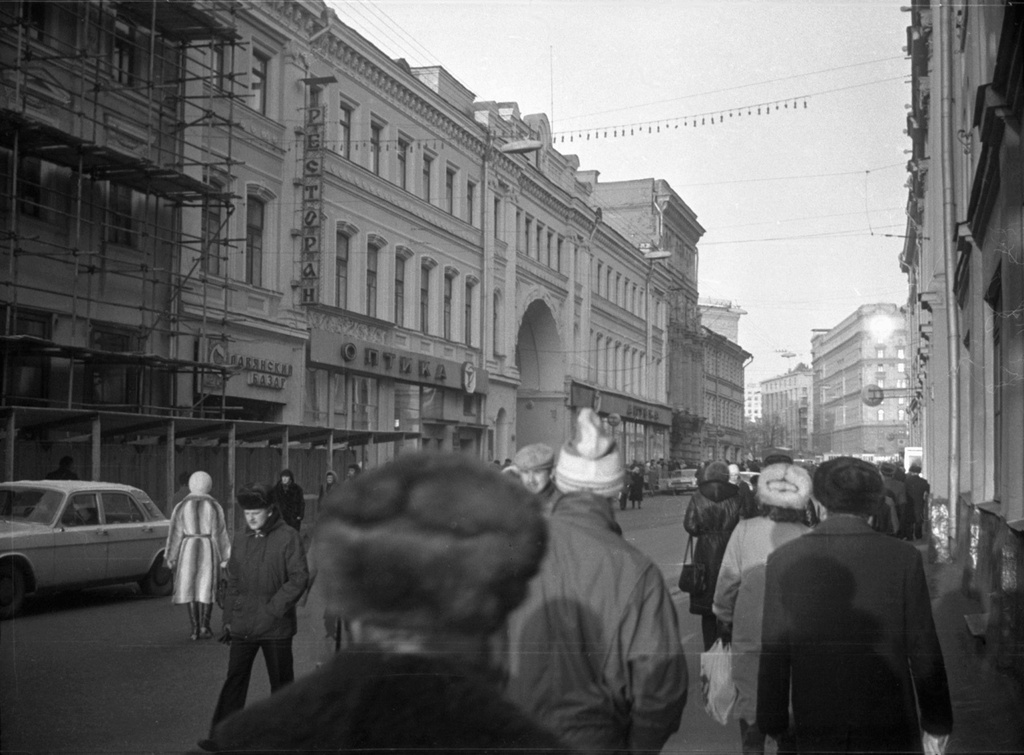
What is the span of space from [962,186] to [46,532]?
1190 centimetres

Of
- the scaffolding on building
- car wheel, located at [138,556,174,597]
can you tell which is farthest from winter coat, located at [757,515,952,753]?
the scaffolding on building

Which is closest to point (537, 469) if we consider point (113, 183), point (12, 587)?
point (12, 587)

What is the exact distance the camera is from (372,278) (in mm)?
7219

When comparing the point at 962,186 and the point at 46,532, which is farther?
the point at 962,186

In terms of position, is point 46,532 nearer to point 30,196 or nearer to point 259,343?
point 259,343

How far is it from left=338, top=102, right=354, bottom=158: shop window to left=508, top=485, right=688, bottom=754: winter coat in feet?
15.1

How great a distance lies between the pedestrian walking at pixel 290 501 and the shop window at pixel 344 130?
212 cm

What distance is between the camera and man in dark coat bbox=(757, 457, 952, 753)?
12.8ft

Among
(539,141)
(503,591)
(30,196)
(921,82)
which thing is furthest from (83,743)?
(921,82)

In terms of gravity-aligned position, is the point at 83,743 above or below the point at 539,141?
below

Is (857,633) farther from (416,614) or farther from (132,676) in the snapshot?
(132,676)

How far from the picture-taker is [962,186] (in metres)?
14.9

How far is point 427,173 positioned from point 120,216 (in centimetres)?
1130

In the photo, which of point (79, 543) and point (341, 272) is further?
point (79, 543)
